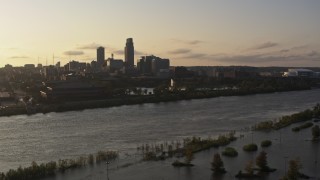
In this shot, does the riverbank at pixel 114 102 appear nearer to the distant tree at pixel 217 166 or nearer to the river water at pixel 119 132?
the river water at pixel 119 132

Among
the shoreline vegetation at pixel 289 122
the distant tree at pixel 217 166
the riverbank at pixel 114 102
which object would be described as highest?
the riverbank at pixel 114 102

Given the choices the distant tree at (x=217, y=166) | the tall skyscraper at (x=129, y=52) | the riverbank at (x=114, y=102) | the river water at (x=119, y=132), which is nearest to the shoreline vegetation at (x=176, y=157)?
the distant tree at (x=217, y=166)

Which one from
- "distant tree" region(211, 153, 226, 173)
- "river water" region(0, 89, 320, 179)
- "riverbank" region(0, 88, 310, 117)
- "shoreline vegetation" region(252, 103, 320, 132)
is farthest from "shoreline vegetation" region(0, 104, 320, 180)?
"riverbank" region(0, 88, 310, 117)

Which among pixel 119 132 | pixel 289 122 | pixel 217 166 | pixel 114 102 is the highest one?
pixel 114 102

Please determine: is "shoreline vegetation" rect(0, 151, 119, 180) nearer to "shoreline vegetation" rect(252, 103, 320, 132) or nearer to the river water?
the river water

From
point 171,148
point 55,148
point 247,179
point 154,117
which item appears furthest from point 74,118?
point 247,179

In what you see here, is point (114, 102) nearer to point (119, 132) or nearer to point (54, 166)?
point (119, 132)

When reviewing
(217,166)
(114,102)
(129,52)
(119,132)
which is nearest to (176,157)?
(217,166)

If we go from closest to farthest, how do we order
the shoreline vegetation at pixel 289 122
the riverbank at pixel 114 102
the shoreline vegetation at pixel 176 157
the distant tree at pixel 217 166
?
the shoreline vegetation at pixel 176 157 < the distant tree at pixel 217 166 < the shoreline vegetation at pixel 289 122 < the riverbank at pixel 114 102
